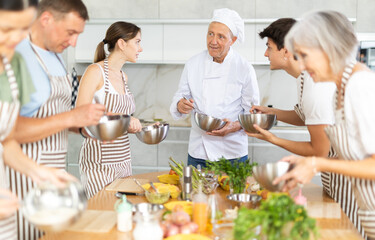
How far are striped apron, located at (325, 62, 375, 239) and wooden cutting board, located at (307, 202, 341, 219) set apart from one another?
0.32ft

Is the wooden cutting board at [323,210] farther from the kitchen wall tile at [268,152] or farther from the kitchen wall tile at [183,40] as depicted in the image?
the kitchen wall tile at [183,40]

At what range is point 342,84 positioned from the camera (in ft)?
5.11

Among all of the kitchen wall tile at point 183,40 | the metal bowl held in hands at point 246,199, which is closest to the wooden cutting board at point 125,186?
the metal bowl held in hands at point 246,199

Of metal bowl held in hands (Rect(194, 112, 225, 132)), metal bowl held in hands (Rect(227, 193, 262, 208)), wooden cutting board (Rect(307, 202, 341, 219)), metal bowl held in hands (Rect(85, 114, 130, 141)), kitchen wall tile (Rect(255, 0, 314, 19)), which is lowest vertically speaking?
wooden cutting board (Rect(307, 202, 341, 219))

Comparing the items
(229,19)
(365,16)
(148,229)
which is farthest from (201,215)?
(365,16)

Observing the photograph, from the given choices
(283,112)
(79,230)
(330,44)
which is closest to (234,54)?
(283,112)

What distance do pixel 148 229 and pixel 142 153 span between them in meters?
2.94

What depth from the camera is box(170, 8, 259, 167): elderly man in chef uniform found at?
2896 mm

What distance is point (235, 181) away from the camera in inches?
→ 74.5

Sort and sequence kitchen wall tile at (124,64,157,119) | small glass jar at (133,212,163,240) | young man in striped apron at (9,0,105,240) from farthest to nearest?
1. kitchen wall tile at (124,64,157,119)
2. young man in striped apron at (9,0,105,240)
3. small glass jar at (133,212,163,240)

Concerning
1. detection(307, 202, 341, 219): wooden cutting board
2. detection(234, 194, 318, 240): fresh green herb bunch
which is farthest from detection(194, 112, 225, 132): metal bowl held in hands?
detection(234, 194, 318, 240): fresh green herb bunch

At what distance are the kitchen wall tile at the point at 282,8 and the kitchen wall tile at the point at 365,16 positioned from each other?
0.47m

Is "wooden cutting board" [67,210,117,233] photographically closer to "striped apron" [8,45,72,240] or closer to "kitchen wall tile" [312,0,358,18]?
"striped apron" [8,45,72,240]

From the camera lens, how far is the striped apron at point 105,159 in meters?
2.39
